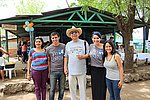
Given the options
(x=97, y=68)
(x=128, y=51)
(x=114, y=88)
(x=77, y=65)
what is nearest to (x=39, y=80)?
(x=77, y=65)

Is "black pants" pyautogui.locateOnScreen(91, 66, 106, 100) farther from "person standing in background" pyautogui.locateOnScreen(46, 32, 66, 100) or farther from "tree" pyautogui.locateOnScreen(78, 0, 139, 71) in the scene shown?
"tree" pyautogui.locateOnScreen(78, 0, 139, 71)

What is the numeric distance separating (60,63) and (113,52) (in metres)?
1.03

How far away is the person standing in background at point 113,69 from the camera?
3488 mm

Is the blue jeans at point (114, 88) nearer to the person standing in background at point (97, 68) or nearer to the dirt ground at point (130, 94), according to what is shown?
the person standing in background at point (97, 68)

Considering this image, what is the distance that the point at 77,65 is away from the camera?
379 centimetres

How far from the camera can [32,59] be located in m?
4.02

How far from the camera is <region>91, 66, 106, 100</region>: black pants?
384cm

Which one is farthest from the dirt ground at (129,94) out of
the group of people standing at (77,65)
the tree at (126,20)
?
the tree at (126,20)

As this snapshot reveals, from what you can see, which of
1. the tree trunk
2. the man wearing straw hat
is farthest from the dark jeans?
the tree trunk

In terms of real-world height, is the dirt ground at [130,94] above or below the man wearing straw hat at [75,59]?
below

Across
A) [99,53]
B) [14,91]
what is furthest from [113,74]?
[14,91]

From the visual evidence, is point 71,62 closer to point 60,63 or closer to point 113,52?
point 60,63

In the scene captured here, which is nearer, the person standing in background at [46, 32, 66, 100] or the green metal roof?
the person standing in background at [46, 32, 66, 100]

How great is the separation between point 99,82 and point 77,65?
0.52 meters
